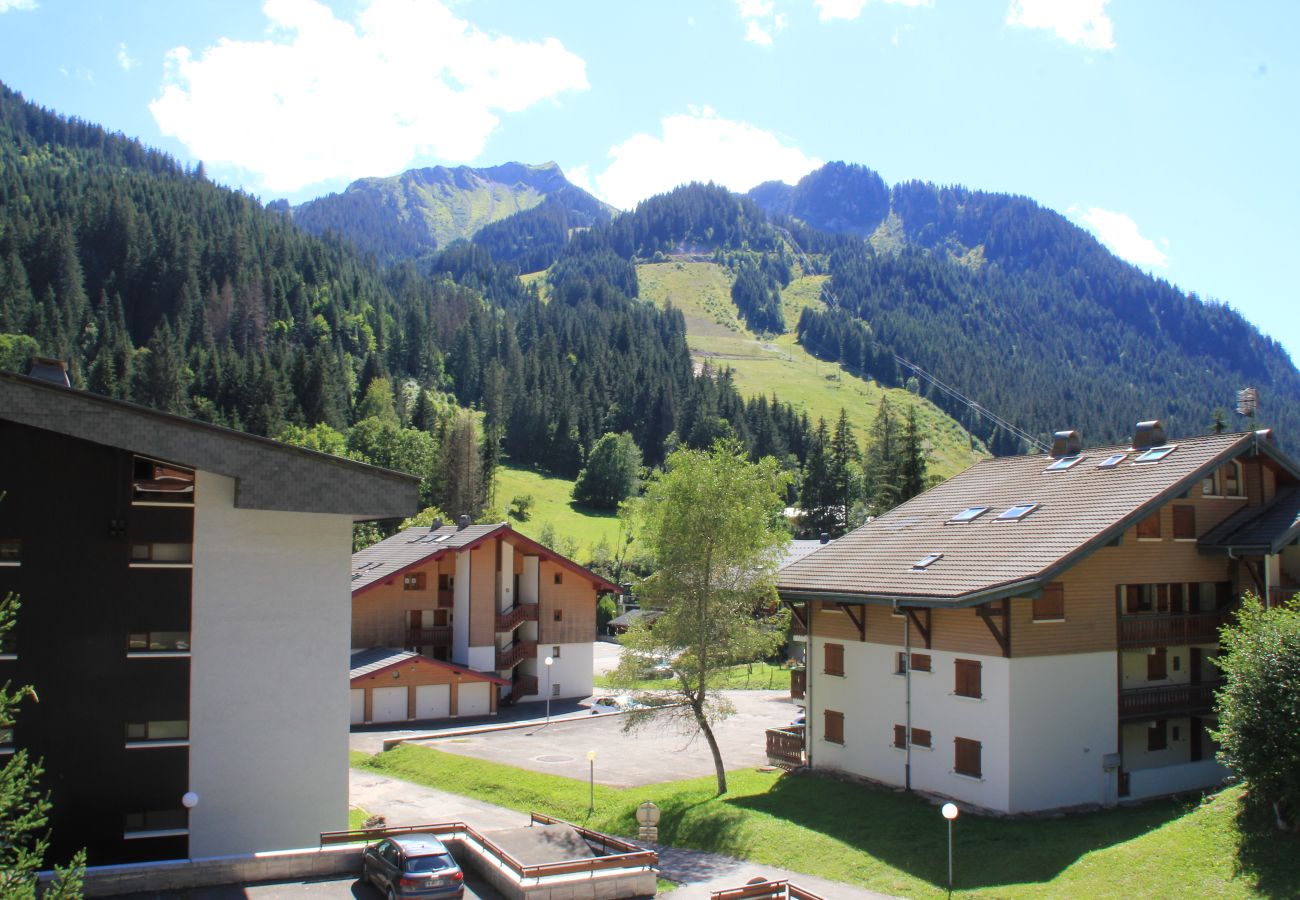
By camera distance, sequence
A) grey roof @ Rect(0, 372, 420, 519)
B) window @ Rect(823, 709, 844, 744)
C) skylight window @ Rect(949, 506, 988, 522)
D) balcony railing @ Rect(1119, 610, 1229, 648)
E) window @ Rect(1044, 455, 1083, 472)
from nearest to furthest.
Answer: grey roof @ Rect(0, 372, 420, 519) → balcony railing @ Rect(1119, 610, 1229, 648) → window @ Rect(823, 709, 844, 744) → skylight window @ Rect(949, 506, 988, 522) → window @ Rect(1044, 455, 1083, 472)

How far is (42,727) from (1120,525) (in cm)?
2733

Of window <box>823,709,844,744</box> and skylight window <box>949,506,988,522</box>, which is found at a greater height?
skylight window <box>949,506,988,522</box>

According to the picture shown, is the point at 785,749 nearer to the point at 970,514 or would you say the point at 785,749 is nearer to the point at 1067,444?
the point at 970,514

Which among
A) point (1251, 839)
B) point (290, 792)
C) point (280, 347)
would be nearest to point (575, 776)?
point (290, 792)

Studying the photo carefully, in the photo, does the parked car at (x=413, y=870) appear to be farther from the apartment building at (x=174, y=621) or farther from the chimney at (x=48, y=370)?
the chimney at (x=48, y=370)

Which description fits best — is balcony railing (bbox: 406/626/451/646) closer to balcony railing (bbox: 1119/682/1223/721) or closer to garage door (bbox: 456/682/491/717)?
garage door (bbox: 456/682/491/717)

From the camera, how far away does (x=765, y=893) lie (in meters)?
21.2

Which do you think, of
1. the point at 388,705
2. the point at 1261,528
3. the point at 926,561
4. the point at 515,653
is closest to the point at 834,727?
the point at 926,561

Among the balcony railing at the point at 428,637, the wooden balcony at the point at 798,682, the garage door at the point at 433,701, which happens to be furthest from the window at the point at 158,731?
the balcony railing at the point at 428,637

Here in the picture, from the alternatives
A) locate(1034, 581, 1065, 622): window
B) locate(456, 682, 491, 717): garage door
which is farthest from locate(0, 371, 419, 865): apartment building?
locate(456, 682, 491, 717): garage door

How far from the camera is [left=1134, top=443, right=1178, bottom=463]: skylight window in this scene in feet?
105

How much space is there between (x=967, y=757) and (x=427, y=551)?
36.9 m

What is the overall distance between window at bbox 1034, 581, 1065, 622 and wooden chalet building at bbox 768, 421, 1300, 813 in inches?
1.8

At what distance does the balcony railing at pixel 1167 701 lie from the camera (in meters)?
29.6
